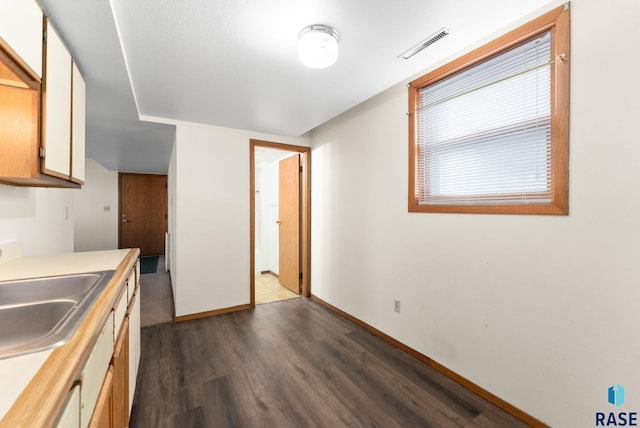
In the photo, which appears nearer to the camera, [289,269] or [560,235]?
[560,235]

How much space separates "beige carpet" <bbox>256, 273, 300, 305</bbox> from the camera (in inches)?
144

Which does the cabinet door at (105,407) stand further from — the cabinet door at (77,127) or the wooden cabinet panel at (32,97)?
the cabinet door at (77,127)

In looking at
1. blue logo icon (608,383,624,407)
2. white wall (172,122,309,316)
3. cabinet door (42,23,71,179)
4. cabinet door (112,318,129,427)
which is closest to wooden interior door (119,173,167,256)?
white wall (172,122,309,316)

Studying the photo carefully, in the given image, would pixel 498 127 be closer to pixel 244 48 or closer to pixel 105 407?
pixel 244 48

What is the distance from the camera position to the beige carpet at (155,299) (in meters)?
2.97

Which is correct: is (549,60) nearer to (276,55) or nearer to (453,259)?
(453,259)

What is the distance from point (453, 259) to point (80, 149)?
2609mm

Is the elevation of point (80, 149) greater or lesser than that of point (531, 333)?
greater

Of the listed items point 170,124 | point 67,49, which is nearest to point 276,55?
point 67,49

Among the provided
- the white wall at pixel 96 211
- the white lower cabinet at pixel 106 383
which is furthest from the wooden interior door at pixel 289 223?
the white wall at pixel 96 211

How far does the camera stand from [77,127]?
5.56 ft

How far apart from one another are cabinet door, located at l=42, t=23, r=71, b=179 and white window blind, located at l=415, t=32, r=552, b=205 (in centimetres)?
224

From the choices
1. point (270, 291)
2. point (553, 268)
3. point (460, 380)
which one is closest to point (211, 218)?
point (270, 291)

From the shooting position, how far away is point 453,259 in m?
1.92
